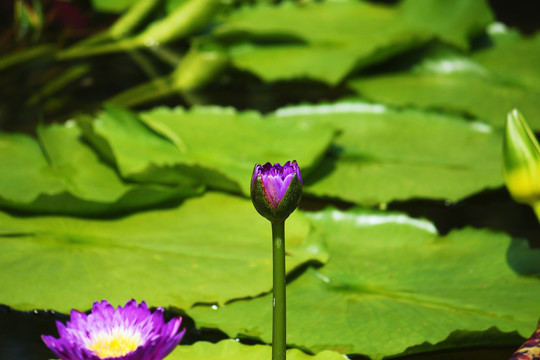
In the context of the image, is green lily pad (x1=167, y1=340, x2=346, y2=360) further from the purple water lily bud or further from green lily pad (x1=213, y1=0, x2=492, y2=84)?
green lily pad (x1=213, y1=0, x2=492, y2=84)

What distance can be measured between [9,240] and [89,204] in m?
0.13

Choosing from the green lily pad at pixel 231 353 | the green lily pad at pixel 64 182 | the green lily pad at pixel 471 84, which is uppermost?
the green lily pad at pixel 471 84

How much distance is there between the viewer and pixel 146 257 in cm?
104

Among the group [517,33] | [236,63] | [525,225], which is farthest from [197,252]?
[517,33]

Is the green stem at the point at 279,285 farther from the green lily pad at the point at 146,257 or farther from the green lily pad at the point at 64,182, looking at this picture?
the green lily pad at the point at 64,182

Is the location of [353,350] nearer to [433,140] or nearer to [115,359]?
[115,359]

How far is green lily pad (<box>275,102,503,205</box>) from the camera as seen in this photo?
1.30 m

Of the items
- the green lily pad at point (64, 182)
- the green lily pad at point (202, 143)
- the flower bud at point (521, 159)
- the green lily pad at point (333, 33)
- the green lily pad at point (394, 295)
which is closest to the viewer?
the flower bud at point (521, 159)

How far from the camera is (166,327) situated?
59 cm

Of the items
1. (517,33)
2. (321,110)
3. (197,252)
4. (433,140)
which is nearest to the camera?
(197,252)

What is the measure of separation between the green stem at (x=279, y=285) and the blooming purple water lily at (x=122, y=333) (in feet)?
0.29

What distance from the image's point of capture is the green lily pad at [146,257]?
0.96 m

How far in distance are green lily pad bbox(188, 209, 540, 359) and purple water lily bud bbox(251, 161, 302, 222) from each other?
32 centimetres

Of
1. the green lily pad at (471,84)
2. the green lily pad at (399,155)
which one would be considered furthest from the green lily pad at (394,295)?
the green lily pad at (471,84)
